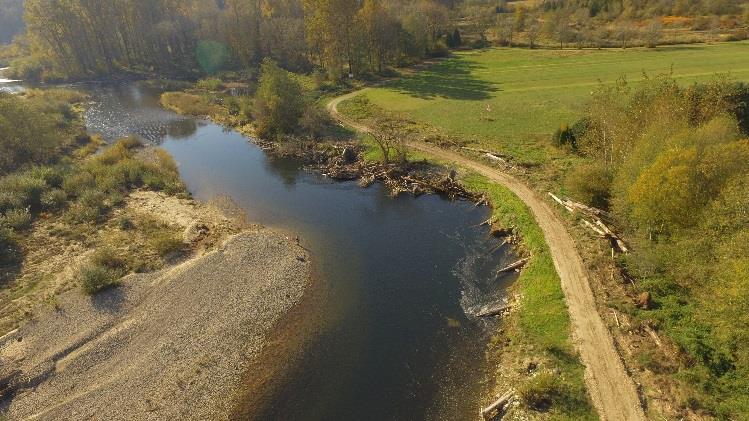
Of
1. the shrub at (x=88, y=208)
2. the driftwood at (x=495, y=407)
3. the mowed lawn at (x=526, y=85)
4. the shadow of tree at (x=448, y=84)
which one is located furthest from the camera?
the shadow of tree at (x=448, y=84)

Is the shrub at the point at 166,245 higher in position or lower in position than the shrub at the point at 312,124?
lower

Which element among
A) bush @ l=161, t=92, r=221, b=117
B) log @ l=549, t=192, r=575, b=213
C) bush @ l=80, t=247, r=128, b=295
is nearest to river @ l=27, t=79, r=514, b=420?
log @ l=549, t=192, r=575, b=213

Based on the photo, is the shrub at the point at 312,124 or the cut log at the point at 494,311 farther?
the shrub at the point at 312,124

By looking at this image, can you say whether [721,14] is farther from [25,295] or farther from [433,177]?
[25,295]

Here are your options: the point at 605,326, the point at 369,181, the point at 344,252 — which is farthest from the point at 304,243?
the point at 605,326

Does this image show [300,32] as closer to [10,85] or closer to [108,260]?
[10,85]

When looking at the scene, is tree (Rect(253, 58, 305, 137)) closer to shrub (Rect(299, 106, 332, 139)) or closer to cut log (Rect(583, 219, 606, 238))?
shrub (Rect(299, 106, 332, 139))

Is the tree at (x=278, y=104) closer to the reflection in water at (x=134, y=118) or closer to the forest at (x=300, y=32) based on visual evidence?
the reflection in water at (x=134, y=118)

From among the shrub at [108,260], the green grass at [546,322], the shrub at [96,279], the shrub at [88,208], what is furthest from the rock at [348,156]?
the shrub at [96,279]
